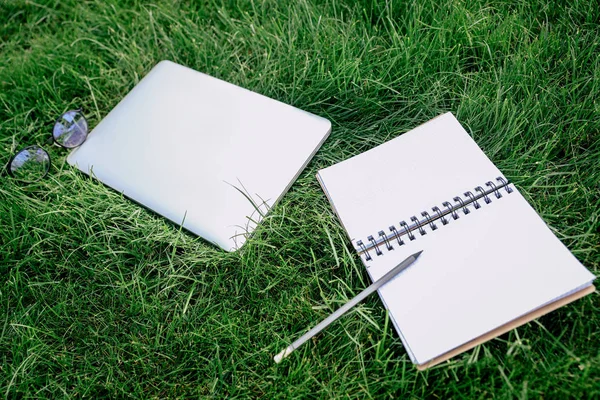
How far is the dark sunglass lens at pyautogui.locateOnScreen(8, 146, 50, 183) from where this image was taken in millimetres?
1734

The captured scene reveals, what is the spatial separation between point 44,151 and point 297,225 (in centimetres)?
100

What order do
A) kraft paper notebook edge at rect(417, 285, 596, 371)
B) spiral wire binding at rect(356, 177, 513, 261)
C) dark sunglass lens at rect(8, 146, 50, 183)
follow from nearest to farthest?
kraft paper notebook edge at rect(417, 285, 596, 371) < spiral wire binding at rect(356, 177, 513, 261) < dark sunglass lens at rect(8, 146, 50, 183)

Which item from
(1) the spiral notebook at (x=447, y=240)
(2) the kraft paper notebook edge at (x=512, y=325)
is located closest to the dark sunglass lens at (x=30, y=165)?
(1) the spiral notebook at (x=447, y=240)

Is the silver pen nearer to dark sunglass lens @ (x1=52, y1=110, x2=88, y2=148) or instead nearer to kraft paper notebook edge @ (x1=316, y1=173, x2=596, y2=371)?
kraft paper notebook edge @ (x1=316, y1=173, x2=596, y2=371)

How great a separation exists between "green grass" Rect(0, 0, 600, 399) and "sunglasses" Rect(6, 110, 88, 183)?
6 centimetres

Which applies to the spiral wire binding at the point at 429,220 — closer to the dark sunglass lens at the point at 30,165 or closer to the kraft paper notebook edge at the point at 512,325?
the kraft paper notebook edge at the point at 512,325

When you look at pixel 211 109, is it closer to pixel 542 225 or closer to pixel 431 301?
pixel 431 301

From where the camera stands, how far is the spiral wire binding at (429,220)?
1365mm

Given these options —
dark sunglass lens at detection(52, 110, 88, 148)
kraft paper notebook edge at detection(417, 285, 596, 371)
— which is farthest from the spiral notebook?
dark sunglass lens at detection(52, 110, 88, 148)

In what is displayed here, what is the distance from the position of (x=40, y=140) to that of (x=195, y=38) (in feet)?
2.46

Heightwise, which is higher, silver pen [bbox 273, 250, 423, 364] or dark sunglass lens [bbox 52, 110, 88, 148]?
dark sunglass lens [bbox 52, 110, 88, 148]

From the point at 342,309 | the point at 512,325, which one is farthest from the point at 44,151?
the point at 512,325

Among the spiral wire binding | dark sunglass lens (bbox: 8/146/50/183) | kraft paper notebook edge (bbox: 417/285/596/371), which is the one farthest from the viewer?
dark sunglass lens (bbox: 8/146/50/183)

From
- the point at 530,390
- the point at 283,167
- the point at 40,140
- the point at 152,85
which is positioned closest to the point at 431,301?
the point at 530,390
